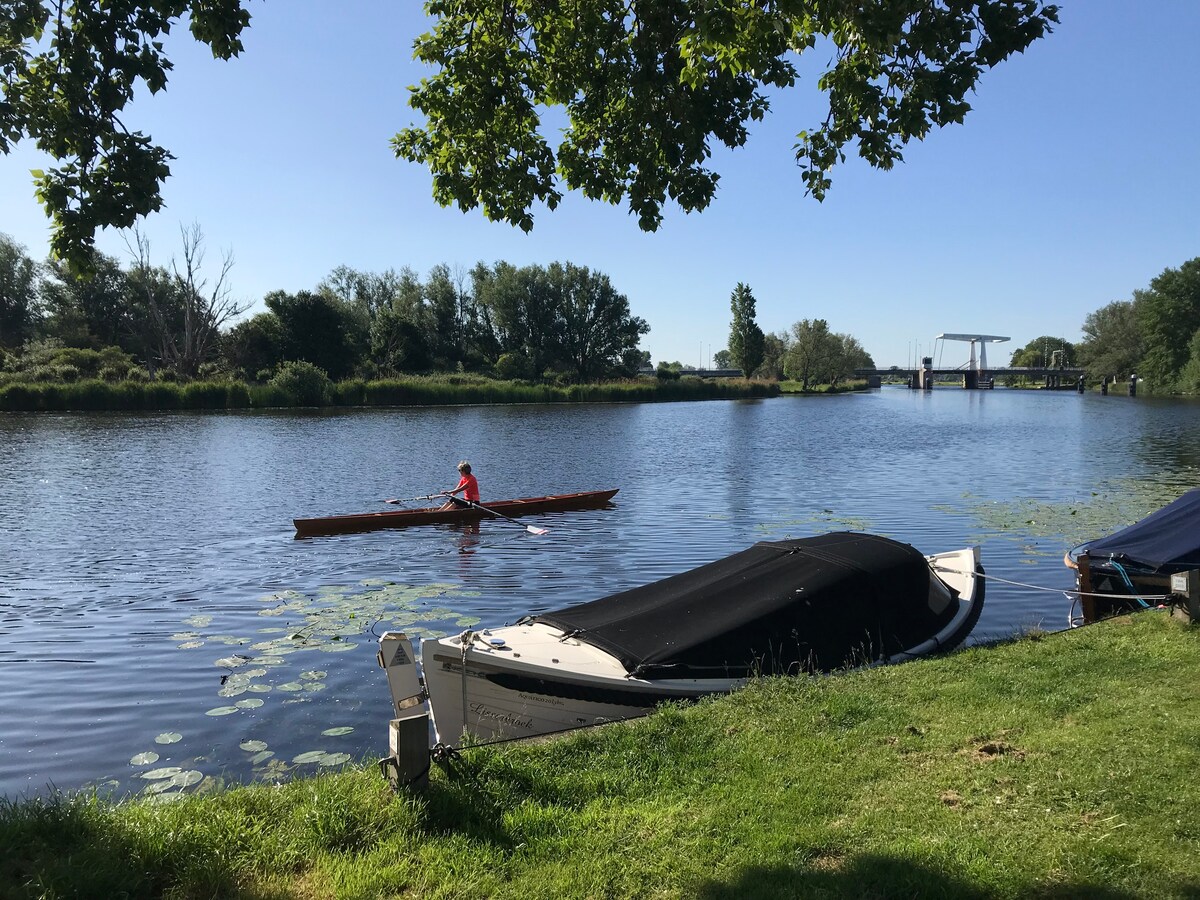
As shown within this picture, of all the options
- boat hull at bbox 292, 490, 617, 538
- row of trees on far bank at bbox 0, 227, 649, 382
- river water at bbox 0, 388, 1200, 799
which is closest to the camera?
river water at bbox 0, 388, 1200, 799

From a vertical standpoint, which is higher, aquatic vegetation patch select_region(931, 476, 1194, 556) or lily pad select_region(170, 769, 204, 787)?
aquatic vegetation patch select_region(931, 476, 1194, 556)

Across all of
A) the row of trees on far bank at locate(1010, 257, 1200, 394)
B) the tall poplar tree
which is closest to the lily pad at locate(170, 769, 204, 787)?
the row of trees on far bank at locate(1010, 257, 1200, 394)

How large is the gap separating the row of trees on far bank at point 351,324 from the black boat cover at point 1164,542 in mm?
75958

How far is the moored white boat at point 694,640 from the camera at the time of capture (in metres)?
7.79

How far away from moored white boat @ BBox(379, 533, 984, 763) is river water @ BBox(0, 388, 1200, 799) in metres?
1.56

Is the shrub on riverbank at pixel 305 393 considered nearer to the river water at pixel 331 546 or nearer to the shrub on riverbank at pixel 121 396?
the shrub on riverbank at pixel 121 396

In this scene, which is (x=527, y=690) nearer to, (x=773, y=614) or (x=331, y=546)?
(x=773, y=614)

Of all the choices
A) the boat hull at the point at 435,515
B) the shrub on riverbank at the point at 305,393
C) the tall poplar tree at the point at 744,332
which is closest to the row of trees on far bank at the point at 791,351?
the tall poplar tree at the point at 744,332

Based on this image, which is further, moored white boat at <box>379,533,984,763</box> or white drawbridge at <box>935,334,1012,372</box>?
white drawbridge at <box>935,334,1012,372</box>

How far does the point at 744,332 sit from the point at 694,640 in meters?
118

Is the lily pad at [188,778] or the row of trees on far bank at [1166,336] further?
the row of trees on far bank at [1166,336]

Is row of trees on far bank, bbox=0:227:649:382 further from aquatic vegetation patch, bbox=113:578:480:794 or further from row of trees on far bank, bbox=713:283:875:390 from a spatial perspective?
aquatic vegetation patch, bbox=113:578:480:794

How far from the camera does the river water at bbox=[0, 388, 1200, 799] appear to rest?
9.10 m

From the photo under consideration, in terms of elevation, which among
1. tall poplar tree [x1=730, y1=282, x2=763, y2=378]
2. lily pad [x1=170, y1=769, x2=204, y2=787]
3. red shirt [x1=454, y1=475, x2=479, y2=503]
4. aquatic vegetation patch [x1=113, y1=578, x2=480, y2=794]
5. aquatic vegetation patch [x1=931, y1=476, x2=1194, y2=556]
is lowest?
lily pad [x1=170, y1=769, x2=204, y2=787]
